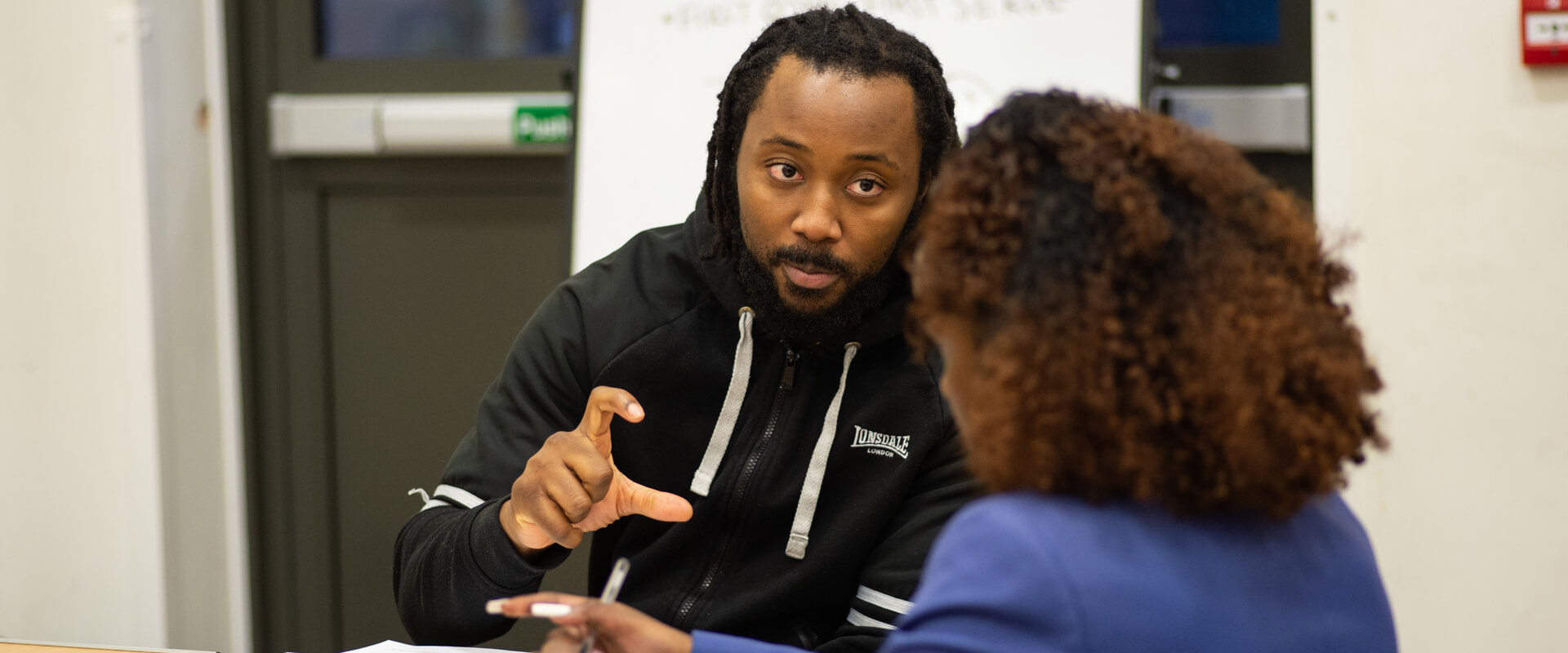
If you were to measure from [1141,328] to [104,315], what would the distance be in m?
2.36

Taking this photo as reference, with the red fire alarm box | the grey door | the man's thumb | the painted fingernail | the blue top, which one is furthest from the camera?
the grey door

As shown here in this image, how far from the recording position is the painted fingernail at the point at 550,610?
857 millimetres

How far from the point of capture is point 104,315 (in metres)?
2.48

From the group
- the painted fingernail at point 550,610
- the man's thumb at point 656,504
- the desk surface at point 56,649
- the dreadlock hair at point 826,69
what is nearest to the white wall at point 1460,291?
the dreadlock hair at point 826,69

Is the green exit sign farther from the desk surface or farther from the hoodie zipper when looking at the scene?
the desk surface

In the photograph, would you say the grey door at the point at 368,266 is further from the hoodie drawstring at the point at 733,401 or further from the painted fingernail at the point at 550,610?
the painted fingernail at the point at 550,610

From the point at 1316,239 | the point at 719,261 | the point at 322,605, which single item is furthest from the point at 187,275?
the point at 1316,239

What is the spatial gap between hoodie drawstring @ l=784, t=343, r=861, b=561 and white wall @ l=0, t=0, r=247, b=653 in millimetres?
1742

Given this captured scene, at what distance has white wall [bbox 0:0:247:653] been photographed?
2.42 metres

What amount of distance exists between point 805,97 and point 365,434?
5.86 ft

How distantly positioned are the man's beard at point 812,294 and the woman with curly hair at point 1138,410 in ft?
1.52

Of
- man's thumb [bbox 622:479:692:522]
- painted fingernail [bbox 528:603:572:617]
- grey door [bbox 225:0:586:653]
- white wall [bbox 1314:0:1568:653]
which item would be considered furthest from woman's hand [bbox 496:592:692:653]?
grey door [bbox 225:0:586:653]

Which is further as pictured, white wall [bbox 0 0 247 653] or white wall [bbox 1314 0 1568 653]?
white wall [bbox 0 0 247 653]

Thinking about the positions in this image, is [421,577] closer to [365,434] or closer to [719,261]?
[719,261]
